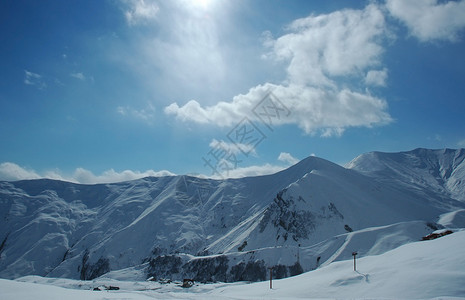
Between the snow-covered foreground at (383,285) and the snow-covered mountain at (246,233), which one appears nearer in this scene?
the snow-covered foreground at (383,285)

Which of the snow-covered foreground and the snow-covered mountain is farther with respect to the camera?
the snow-covered mountain

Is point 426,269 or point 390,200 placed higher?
point 390,200

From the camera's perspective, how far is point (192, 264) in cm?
10288

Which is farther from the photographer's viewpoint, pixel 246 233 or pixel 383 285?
pixel 246 233

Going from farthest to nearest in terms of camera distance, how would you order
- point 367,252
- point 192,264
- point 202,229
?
1. point 202,229
2. point 192,264
3. point 367,252

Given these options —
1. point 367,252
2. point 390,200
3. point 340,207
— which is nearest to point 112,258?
point 340,207

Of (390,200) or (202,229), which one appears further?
(202,229)

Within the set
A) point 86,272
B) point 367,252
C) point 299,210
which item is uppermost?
point 299,210

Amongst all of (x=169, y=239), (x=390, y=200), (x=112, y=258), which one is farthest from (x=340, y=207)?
(x=112, y=258)

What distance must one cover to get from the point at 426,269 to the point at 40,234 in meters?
203

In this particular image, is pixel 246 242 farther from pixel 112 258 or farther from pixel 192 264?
pixel 112 258

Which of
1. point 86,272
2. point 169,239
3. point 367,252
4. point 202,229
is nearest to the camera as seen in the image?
point 367,252

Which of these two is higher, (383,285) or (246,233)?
(246,233)

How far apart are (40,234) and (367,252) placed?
176m
